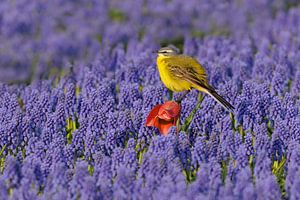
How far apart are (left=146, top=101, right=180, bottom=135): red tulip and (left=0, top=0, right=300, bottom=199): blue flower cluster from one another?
0.15 m

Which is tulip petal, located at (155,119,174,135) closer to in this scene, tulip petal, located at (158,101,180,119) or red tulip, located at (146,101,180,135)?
A: red tulip, located at (146,101,180,135)

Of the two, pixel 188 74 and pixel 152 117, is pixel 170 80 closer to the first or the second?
pixel 188 74

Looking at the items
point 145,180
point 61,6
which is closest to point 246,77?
point 145,180

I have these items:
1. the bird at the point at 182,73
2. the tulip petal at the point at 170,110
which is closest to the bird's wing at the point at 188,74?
the bird at the point at 182,73

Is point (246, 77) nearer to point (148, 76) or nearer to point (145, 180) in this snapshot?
point (148, 76)

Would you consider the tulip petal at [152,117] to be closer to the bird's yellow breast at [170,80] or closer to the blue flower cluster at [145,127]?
the blue flower cluster at [145,127]

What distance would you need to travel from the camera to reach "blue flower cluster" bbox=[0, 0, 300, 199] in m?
5.66

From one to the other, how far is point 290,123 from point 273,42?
4811 mm

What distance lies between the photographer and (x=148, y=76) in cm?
895

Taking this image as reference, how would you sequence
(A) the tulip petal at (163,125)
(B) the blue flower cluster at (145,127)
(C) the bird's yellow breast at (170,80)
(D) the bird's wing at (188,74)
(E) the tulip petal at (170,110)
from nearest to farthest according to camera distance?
1. (B) the blue flower cluster at (145,127)
2. (E) the tulip petal at (170,110)
3. (A) the tulip petal at (163,125)
4. (D) the bird's wing at (188,74)
5. (C) the bird's yellow breast at (170,80)

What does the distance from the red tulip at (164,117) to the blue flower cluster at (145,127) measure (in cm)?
15

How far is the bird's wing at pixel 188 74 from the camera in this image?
7273mm

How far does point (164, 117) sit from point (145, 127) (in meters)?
0.31

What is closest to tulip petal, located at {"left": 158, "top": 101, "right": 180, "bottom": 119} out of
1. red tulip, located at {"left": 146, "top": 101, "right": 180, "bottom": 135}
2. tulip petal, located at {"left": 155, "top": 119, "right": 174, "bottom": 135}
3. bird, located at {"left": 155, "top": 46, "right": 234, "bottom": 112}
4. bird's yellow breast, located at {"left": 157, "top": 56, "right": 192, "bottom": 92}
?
red tulip, located at {"left": 146, "top": 101, "right": 180, "bottom": 135}
